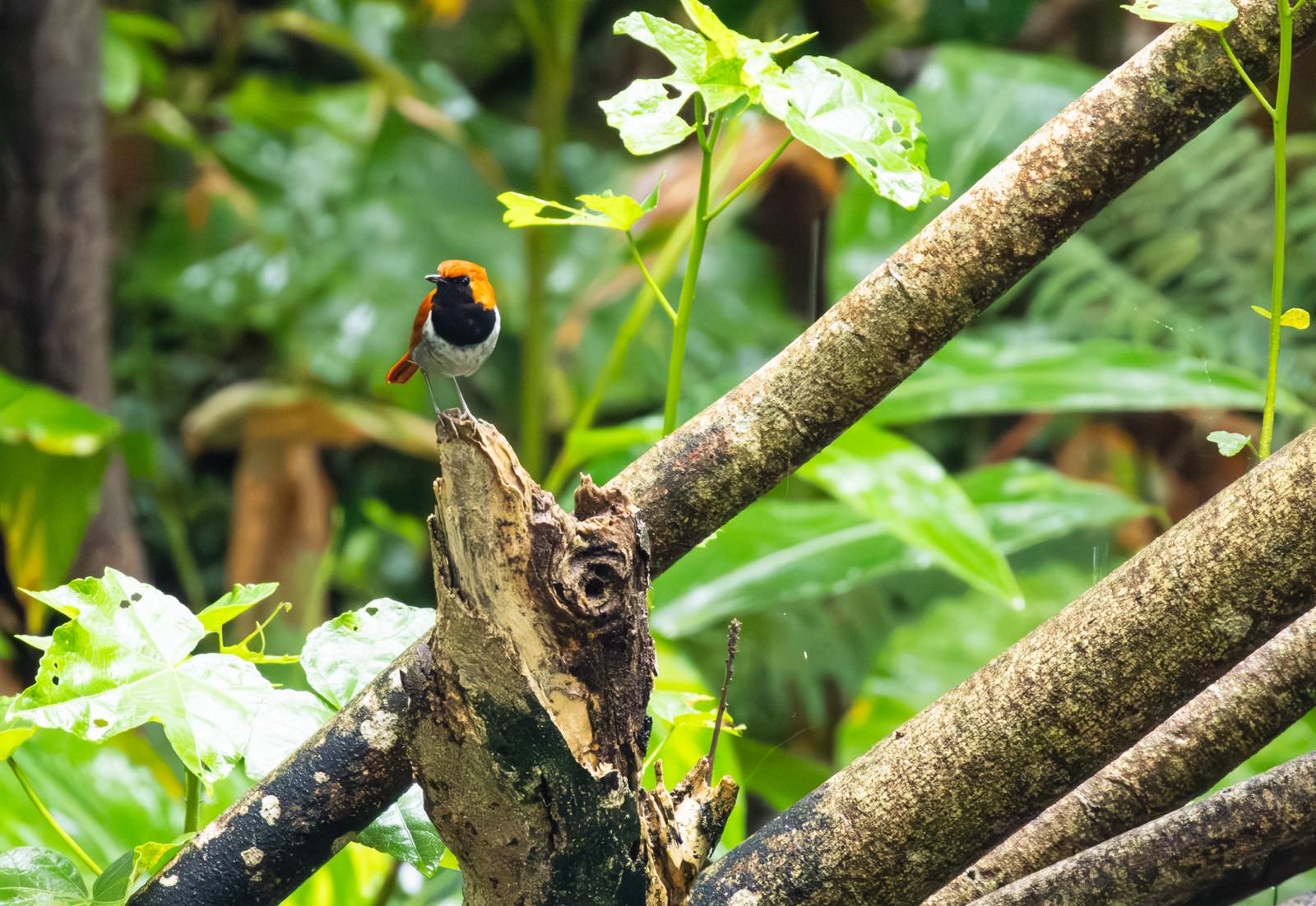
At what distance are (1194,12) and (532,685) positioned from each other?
0.45 m

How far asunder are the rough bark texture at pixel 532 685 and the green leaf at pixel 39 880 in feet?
0.89

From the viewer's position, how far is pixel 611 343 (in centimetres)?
252

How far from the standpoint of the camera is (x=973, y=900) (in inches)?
25.6

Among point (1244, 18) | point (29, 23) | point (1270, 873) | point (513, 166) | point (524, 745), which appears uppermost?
point (513, 166)

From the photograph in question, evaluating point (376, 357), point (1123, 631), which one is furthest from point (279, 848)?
point (376, 357)

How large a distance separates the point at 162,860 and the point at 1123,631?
53 centimetres

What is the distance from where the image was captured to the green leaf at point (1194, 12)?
0.54 meters

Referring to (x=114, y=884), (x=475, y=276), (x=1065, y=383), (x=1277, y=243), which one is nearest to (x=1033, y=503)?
(x=1065, y=383)

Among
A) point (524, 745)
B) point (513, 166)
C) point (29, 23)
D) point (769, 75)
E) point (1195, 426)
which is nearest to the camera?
point (524, 745)

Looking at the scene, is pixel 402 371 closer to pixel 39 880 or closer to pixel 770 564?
pixel 39 880

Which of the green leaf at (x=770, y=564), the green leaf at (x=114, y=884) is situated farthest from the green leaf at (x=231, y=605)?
the green leaf at (x=770, y=564)

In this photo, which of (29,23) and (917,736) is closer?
(917,736)

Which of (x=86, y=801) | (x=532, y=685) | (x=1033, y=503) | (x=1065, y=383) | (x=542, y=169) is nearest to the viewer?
(x=532, y=685)

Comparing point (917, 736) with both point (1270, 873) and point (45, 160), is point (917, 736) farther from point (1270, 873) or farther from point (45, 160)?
point (45, 160)
